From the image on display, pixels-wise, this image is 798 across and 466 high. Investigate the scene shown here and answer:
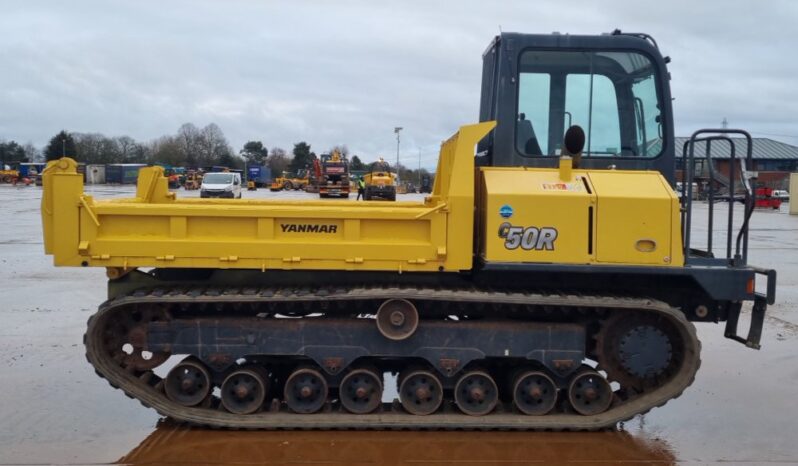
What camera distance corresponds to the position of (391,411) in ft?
18.8

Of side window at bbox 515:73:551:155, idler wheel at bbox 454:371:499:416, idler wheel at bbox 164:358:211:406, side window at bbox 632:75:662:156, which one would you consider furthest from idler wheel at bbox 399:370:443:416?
side window at bbox 632:75:662:156

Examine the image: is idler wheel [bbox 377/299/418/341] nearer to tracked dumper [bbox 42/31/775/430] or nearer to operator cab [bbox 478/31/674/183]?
tracked dumper [bbox 42/31/775/430]

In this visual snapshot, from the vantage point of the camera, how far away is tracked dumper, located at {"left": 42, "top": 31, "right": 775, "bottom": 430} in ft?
17.7

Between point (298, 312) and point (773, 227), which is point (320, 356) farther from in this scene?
point (773, 227)

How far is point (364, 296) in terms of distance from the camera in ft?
17.6

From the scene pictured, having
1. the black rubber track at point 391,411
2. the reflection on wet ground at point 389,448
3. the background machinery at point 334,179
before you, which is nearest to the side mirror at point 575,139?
the black rubber track at point 391,411

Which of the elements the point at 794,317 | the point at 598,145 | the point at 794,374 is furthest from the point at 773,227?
the point at 598,145

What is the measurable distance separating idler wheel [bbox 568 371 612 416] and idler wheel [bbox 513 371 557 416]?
156 millimetres

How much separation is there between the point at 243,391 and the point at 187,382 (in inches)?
17.8

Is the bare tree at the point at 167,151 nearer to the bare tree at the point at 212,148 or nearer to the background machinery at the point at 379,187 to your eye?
the bare tree at the point at 212,148

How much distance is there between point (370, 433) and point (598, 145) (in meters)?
2.86

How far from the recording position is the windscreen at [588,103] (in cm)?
590

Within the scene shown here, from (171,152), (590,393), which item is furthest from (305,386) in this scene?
(171,152)

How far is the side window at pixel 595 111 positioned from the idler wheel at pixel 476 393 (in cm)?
197
